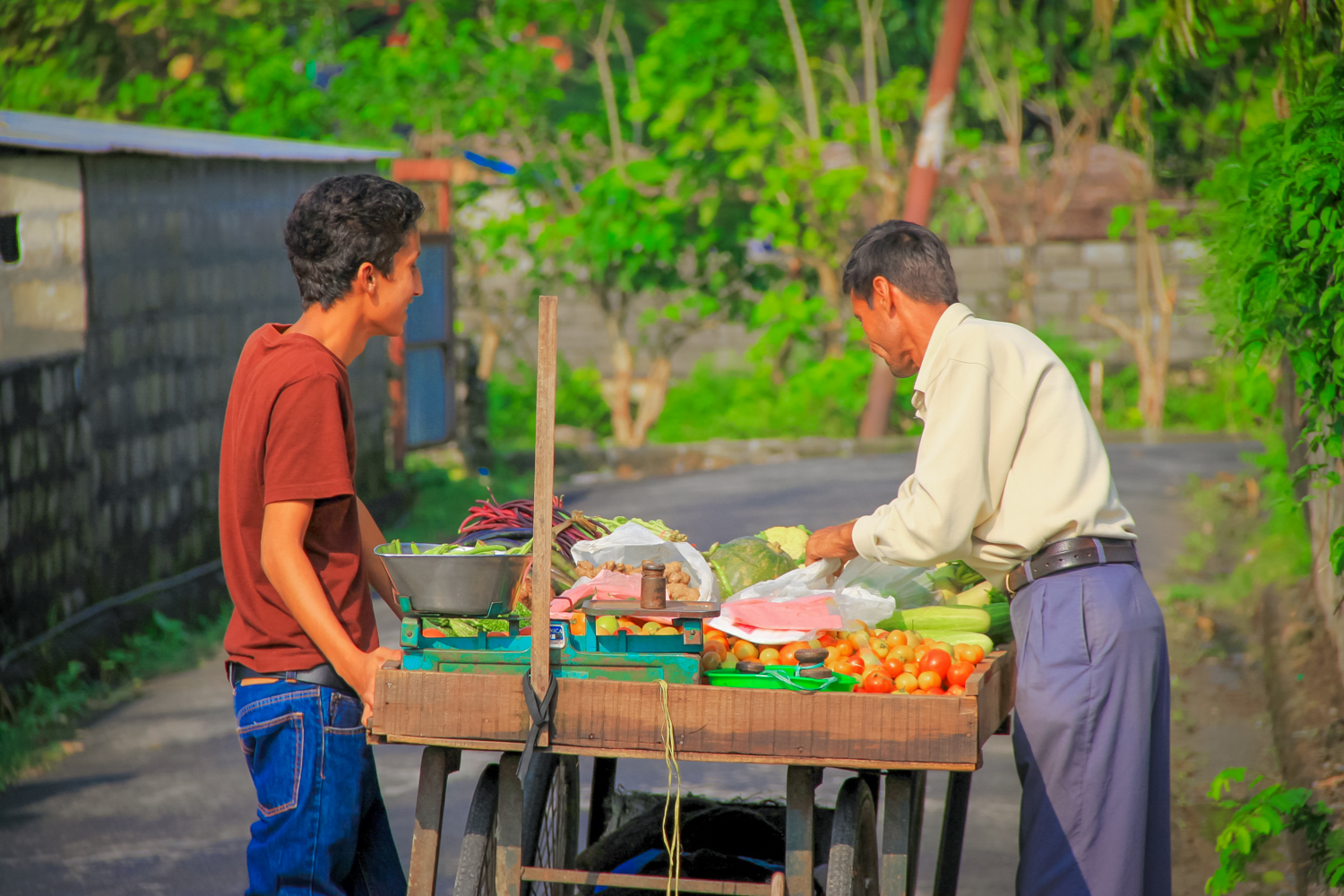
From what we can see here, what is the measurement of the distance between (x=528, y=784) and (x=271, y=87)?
11132mm

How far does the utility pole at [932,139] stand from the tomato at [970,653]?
9.06m

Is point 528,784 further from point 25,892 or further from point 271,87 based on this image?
point 271,87

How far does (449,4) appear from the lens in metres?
13.7

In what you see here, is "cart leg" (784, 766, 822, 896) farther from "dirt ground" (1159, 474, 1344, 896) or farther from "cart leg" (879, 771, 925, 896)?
"dirt ground" (1159, 474, 1344, 896)

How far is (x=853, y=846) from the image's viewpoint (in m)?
2.89

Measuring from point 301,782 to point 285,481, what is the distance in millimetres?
637

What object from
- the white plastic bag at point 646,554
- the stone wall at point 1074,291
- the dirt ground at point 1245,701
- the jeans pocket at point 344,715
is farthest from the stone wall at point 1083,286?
the jeans pocket at point 344,715

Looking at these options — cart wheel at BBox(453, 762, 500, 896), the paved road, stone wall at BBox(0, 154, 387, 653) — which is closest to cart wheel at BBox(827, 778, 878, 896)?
cart wheel at BBox(453, 762, 500, 896)

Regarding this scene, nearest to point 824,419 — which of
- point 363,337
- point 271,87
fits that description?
point 271,87

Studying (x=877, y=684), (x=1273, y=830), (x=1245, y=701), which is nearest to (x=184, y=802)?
(x=877, y=684)

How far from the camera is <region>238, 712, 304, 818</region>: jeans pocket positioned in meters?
2.75

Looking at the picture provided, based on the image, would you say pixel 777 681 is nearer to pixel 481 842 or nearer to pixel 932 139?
pixel 481 842

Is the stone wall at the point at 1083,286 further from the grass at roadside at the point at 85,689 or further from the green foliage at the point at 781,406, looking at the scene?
the grass at roadside at the point at 85,689

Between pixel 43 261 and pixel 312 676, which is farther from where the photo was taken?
pixel 43 261
